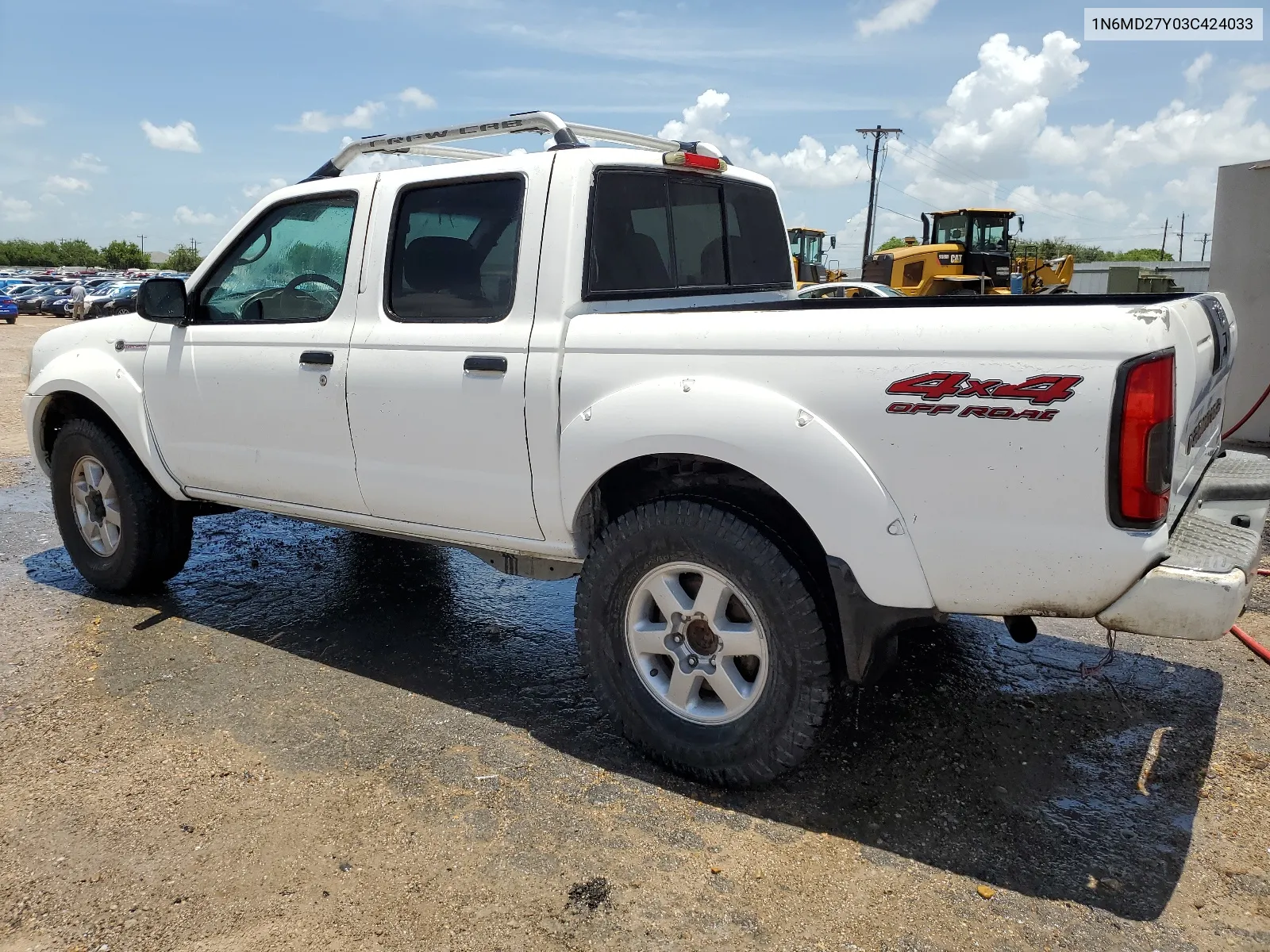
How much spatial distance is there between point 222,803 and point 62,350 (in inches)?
121

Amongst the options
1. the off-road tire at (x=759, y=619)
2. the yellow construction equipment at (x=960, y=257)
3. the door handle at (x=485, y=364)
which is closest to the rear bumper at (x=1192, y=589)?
the off-road tire at (x=759, y=619)

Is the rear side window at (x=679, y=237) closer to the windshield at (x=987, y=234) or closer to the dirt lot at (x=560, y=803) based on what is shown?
the dirt lot at (x=560, y=803)

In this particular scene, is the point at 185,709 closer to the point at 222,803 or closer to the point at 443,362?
the point at 222,803

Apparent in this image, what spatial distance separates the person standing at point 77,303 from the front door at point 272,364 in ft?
125

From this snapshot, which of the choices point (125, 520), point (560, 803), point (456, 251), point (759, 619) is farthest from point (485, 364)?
point (125, 520)

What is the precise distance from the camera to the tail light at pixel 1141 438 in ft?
8.04

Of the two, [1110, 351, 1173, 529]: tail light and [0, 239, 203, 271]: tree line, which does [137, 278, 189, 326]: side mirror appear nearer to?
[1110, 351, 1173, 529]: tail light

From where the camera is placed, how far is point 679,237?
13.0 feet

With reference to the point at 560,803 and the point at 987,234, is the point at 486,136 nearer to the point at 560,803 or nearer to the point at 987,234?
the point at 560,803

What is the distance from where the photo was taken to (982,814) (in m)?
3.11

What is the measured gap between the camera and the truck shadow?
295cm

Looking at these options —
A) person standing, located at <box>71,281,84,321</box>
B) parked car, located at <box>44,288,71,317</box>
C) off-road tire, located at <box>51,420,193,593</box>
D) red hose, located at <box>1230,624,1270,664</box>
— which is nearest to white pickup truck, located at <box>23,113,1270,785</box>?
off-road tire, located at <box>51,420,193,593</box>

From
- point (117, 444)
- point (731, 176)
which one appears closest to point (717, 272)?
point (731, 176)

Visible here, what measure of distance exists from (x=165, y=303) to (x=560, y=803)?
299 centimetres
